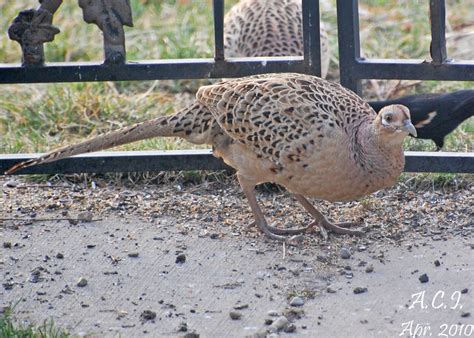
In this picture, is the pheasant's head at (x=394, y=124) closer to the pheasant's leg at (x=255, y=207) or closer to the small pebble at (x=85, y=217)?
the pheasant's leg at (x=255, y=207)

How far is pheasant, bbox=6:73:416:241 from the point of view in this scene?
487cm

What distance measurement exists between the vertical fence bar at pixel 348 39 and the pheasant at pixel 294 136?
1.28 feet

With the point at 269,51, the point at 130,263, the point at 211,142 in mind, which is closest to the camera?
the point at 130,263

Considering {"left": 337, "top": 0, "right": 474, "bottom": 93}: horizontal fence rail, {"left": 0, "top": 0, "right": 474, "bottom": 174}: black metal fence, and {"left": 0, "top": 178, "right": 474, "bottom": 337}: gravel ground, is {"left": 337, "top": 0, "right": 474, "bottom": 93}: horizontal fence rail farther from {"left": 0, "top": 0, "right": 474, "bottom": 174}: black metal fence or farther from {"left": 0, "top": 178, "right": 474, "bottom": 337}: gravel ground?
{"left": 0, "top": 178, "right": 474, "bottom": 337}: gravel ground

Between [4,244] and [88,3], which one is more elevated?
[88,3]

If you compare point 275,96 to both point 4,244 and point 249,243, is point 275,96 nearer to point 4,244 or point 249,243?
point 249,243

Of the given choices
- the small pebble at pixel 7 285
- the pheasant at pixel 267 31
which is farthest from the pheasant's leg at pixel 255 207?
the pheasant at pixel 267 31

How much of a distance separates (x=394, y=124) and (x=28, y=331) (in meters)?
1.86

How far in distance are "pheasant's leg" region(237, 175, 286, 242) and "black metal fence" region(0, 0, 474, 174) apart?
1.70 ft

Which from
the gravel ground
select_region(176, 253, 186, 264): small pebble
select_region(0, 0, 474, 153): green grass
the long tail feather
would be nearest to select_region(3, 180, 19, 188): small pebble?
the gravel ground

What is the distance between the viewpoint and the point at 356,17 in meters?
5.46

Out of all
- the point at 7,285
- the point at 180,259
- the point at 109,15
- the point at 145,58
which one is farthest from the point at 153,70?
the point at 145,58

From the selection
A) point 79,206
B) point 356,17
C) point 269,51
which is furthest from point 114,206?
point 269,51

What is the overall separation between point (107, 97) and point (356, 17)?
2440 millimetres
